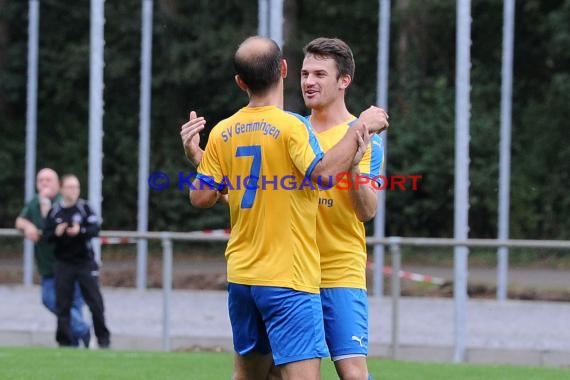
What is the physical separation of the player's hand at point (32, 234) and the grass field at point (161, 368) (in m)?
1.90

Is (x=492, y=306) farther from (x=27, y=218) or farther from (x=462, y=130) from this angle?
(x=27, y=218)

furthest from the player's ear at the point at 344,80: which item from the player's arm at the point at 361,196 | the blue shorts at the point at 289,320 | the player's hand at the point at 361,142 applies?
the blue shorts at the point at 289,320

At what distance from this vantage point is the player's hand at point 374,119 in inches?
208

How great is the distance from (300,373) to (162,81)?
23785mm

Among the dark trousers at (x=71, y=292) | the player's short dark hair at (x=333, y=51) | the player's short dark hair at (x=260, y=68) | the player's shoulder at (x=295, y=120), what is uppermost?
the player's short dark hair at (x=333, y=51)

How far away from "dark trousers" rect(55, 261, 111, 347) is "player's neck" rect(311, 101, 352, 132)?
641 centimetres

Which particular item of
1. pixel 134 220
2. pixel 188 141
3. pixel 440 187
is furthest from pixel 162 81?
pixel 188 141

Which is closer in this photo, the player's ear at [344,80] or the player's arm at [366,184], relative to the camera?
the player's arm at [366,184]

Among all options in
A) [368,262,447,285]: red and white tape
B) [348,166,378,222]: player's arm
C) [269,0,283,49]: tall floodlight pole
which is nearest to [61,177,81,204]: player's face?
[269,0,283,49]: tall floodlight pole

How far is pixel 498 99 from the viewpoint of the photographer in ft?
88.4

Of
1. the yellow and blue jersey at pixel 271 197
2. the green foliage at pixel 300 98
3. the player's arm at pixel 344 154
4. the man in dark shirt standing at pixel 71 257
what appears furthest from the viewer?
the green foliage at pixel 300 98

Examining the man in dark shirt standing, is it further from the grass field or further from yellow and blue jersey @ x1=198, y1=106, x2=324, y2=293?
yellow and blue jersey @ x1=198, y1=106, x2=324, y2=293

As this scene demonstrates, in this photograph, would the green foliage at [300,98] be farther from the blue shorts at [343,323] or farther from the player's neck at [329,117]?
the blue shorts at [343,323]

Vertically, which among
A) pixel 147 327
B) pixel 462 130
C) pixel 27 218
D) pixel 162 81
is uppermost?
pixel 162 81
